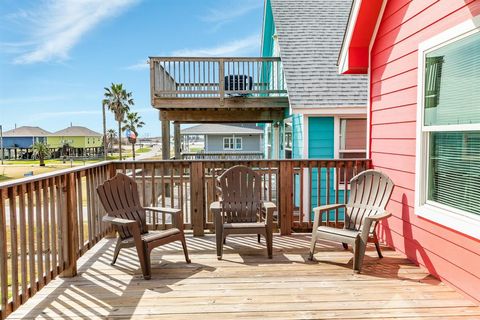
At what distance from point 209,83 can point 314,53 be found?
256cm

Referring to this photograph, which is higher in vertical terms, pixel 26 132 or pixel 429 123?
pixel 26 132

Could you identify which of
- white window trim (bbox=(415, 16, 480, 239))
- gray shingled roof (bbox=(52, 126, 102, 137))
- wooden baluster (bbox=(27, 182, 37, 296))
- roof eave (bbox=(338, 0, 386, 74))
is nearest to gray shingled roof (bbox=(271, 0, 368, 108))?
roof eave (bbox=(338, 0, 386, 74))

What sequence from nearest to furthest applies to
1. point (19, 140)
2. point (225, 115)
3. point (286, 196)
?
point (286, 196) → point (225, 115) → point (19, 140)

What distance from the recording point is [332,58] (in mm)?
7730

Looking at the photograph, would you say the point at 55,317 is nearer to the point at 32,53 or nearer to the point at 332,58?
the point at 332,58

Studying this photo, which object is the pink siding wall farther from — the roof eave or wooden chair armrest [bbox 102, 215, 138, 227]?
wooden chair armrest [bbox 102, 215, 138, 227]

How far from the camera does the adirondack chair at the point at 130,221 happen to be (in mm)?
3137

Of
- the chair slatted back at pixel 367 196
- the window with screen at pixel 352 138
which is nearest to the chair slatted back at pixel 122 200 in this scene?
the chair slatted back at pixel 367 196

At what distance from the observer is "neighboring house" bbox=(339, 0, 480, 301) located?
2615 millimetres

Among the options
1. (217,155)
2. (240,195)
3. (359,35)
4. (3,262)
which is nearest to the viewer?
(3,262)

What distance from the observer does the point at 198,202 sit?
14.9 feet

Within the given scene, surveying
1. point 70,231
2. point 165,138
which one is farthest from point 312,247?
point 165,138

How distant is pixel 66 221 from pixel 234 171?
6.17ft

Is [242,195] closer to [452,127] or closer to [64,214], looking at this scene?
[64,214]
